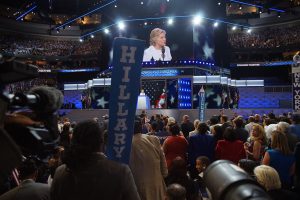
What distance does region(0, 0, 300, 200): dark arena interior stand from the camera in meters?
1.43

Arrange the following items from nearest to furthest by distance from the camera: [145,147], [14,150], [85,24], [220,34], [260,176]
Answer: [14,150] < [260,176] < [145,147] < [220,34] < [85,24]

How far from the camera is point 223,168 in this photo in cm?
97

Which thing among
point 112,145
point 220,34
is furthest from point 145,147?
point 220,34

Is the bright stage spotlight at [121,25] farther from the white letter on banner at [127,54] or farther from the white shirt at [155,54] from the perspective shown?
the white letter on banner at [127,54]

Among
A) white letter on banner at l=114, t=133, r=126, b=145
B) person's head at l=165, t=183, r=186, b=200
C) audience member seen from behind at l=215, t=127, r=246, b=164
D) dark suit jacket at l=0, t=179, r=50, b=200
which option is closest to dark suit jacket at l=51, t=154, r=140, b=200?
dark suit jacket at l=0, t=179, r=50, b=200

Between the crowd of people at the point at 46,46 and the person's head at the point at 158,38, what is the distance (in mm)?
10400

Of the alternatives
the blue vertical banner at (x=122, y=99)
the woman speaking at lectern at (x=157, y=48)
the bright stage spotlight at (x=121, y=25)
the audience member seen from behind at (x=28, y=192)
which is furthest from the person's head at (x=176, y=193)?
the bright stage spotlight at (x=121, y=25)

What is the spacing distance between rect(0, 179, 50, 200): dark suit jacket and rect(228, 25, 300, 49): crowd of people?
29410mm

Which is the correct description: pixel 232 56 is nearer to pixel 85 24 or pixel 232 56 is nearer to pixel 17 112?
pixel 85 24

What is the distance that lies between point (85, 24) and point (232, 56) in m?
15.8

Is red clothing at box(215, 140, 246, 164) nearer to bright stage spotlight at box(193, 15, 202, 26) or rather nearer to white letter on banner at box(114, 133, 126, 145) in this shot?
white letter on banner at box(114, 133, 126, 145)

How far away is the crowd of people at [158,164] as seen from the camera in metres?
2.11

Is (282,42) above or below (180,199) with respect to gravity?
above

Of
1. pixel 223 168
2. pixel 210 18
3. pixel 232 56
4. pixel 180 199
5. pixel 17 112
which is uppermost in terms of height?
pixel 210 18
